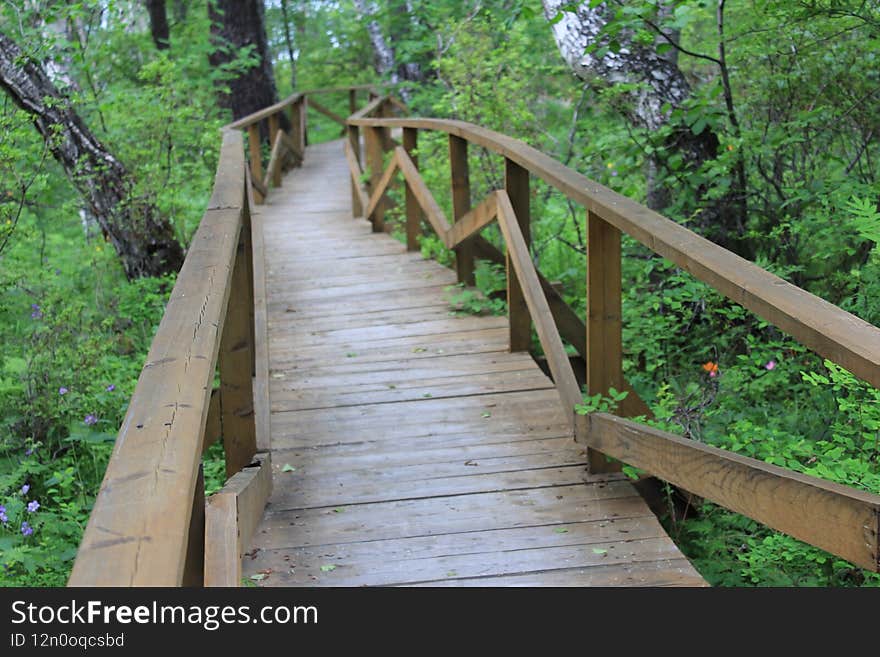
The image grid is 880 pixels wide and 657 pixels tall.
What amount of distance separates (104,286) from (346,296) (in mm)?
2881

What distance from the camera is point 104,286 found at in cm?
838

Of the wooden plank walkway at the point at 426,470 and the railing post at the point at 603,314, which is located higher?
the railing post at the point at 603,314

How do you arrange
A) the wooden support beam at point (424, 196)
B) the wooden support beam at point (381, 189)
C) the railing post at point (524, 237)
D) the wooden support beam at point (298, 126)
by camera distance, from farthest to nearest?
the wooden support beam at point (298, 126)
the wooden support beam at point (381, 189)
the wooden support beam at point (424, 196)
the railing post at point (524, 237)

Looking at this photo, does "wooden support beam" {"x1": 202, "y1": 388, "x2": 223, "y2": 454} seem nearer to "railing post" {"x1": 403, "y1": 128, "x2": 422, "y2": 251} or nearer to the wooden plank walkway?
the wooden plank walkway

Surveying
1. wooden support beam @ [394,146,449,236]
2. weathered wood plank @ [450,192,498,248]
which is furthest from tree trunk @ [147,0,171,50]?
weathered wood plank @ [450,192,498,248]

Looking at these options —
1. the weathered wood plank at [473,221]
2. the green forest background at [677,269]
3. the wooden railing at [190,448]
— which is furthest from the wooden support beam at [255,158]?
the wooden railing at [190,448]

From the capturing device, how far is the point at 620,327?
141 inches

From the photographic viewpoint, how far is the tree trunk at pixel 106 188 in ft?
23.3

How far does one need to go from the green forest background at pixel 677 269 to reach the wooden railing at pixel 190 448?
0.79m

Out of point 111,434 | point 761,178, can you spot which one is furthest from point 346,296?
point 761,178

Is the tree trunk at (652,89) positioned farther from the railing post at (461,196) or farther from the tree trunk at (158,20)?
the tree trunk at (158,20)

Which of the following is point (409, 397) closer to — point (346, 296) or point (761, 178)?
point (346, 296)

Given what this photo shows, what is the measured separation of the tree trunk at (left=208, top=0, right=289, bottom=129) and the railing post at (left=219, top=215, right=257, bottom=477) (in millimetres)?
11600

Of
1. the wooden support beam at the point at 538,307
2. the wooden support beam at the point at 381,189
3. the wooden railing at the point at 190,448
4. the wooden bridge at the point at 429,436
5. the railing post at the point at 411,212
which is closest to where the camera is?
the wooden railing at the point at 190,448
